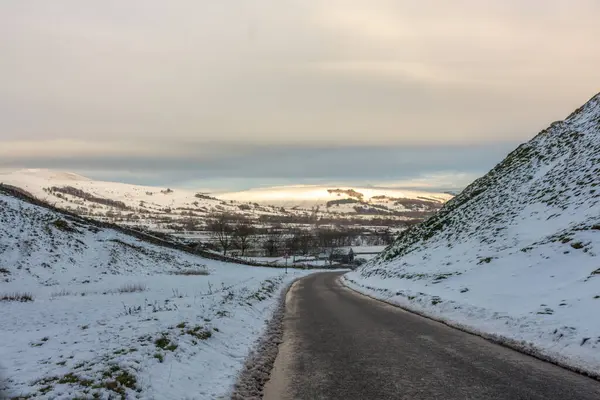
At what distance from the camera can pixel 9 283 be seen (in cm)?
2517

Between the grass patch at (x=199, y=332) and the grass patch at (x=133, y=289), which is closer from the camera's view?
the grass patch at (x=199, y=332)

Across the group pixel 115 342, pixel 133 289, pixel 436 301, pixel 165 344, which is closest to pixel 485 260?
pixel 436 301

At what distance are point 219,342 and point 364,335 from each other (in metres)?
4.30

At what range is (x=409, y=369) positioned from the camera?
8250 millimetres

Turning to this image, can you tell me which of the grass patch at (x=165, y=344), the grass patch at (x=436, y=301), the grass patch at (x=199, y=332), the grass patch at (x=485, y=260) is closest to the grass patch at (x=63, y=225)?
the grass patch at (x=199, y=332)

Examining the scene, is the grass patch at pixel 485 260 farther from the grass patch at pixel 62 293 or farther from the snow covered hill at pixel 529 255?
the grass patch at pixel 62 293

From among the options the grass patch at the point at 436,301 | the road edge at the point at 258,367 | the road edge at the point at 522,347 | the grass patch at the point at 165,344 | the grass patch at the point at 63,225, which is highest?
the grass patch at the point at 63,225

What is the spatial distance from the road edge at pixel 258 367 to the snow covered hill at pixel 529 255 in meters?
6.04

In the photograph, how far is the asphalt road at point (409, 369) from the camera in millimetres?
6844

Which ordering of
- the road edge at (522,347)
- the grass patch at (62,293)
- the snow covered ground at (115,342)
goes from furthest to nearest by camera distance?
the grass patch at (62,293) < the road edge at (522,347) < the snow covered ground at (115,342)

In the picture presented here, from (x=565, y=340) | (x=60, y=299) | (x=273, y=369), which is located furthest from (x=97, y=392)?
(x=60, y=299)

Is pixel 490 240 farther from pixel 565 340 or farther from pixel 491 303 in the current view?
pixel 565 340

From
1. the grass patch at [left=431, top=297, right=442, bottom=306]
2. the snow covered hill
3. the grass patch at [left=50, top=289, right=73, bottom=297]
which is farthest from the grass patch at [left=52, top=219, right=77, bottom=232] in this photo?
the grass patch at [left=431, top=297, right=442, bottom=306]

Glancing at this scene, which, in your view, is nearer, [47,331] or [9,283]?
[47,331]
